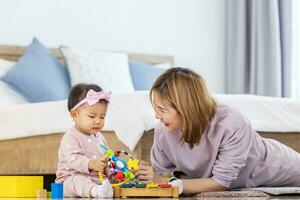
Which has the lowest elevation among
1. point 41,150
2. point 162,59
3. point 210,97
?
point 41,150

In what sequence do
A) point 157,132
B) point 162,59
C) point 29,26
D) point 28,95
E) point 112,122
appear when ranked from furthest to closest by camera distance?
point 162,59, point 29,26, point 28,95, point 112,122, point 157,132

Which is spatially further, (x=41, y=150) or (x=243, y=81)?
(x=243, y=81)

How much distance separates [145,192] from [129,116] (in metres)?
0.73

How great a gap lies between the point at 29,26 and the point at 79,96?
7.44ft

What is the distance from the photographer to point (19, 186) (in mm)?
2938

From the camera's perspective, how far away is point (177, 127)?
8.55 ft

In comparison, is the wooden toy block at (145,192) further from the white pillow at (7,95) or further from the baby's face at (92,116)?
the white pillow at (7,95)

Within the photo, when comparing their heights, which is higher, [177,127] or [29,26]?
[29,26]

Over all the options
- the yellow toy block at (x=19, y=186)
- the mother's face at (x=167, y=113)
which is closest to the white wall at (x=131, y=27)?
the yellow toy block at (x=19, y=186)

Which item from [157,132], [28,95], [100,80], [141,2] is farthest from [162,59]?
[157,132]

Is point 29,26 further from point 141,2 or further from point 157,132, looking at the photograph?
point 157,132

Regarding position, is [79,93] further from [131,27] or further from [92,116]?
[131,27]

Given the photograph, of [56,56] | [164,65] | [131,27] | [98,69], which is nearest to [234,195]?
[98,69]

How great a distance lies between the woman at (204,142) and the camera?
257cm
